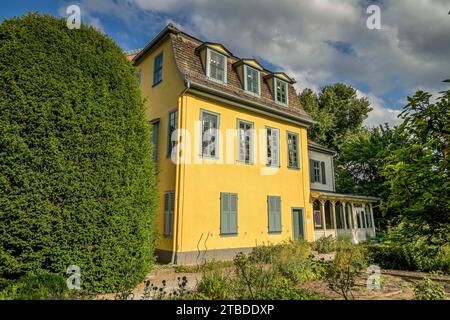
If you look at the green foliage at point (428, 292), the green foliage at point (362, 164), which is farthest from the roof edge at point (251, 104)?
the green foliage at point (362, 164)

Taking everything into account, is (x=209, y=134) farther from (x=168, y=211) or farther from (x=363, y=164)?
(x=363, y=164)

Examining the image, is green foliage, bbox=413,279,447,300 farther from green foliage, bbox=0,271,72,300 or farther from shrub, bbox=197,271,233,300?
green foliage, bbox=0,271,72,300

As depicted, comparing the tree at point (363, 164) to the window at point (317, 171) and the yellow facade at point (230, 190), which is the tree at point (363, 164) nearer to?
the window at point (317, 171)

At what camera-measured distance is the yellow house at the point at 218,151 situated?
36.4 feet

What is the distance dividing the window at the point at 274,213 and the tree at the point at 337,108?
910 inches

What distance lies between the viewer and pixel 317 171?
68.3 feet

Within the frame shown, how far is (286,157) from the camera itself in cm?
A: 1505

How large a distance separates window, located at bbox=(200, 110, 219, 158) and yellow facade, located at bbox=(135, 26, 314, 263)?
241 mm

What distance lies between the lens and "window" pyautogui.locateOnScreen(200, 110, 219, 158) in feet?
38.7

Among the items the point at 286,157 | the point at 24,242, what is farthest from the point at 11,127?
the point at 286,157

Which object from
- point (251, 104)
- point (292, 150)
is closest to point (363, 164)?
point (292, 150)

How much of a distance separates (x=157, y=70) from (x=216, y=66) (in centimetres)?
298

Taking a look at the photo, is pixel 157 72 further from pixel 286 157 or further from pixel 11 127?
pixel 11 127

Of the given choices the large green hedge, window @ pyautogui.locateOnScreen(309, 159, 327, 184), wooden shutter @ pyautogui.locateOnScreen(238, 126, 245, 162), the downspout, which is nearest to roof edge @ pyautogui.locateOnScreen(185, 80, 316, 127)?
the downspout
